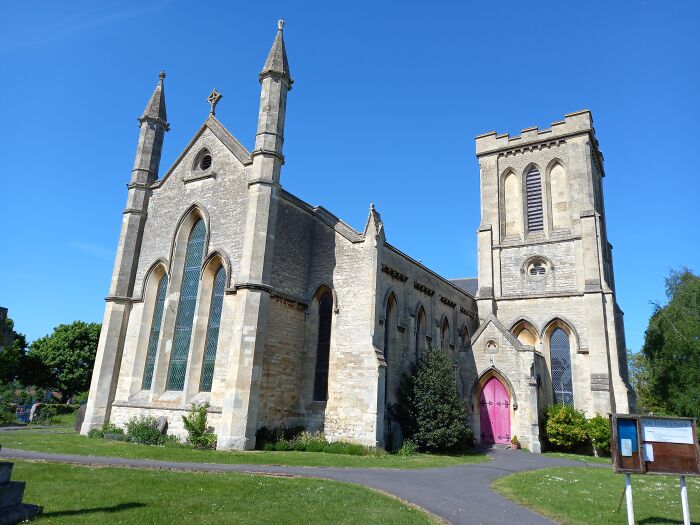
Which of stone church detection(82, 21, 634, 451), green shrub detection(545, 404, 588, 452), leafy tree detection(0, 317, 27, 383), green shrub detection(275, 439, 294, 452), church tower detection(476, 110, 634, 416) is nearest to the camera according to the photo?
green shrub detection(275, 439, 294, 452)

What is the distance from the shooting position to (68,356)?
40.6 m

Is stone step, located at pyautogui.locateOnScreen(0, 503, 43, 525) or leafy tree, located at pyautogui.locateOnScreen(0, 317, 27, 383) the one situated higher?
leafy tree, located at pyautogui.locateOnScreen(0, 317, 27, 383)

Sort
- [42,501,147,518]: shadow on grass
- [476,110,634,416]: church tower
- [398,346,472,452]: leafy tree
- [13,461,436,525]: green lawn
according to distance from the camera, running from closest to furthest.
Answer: [42,501,147,518]: shadow on grass, [13,461,436,525]: green lawn, [398,346,472,452]: leafy tree, [476,110,634,416]: church tower

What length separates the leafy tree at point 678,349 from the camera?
29.9 meters

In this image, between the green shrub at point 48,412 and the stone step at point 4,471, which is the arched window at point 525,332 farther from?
the green shrub at point 48,412

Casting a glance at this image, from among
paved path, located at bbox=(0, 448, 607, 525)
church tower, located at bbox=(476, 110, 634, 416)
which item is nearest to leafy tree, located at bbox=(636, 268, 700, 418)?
church tower, located at bbox=(476, 110, 634, 416)

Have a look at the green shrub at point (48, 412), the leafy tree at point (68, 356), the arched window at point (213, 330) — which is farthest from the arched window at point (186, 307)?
the leafy tree at point (68, 356)

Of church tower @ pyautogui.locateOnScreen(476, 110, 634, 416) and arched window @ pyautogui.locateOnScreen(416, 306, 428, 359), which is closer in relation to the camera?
arched window @ pyautogui.locateOnScreen(416, 306, 428, 359)

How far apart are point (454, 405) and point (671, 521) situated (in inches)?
480

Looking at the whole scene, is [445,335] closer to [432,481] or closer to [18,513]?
[432,481]

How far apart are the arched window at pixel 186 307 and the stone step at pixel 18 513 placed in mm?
13215

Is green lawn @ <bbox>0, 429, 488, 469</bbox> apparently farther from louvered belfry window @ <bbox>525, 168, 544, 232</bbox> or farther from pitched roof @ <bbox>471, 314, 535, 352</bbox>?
louvered belfry window @ <bbox>525, 168, 544, 232</bbox>

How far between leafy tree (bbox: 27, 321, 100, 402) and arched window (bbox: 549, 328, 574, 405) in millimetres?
35495

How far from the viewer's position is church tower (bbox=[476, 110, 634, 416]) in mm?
26984
